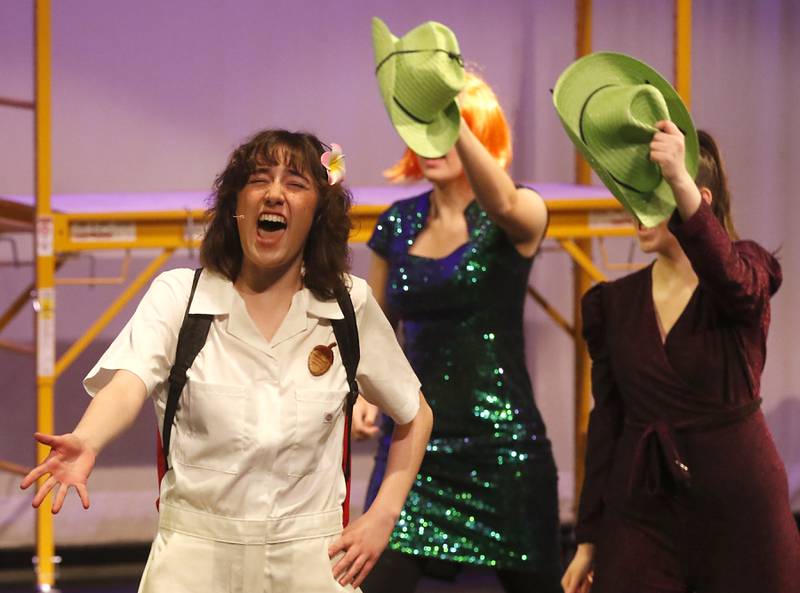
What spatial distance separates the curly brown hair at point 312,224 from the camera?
2.21 m

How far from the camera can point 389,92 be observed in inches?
111

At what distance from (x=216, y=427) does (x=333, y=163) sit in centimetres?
51

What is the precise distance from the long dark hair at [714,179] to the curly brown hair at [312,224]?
0.76 m

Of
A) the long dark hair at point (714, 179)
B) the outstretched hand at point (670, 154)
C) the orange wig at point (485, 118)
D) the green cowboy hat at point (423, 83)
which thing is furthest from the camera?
the orange wig at point (485, 118)

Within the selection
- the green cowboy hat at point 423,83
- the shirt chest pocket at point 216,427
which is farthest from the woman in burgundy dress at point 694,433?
the shirt chest pocket at point 216,427

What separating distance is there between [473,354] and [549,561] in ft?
1.71

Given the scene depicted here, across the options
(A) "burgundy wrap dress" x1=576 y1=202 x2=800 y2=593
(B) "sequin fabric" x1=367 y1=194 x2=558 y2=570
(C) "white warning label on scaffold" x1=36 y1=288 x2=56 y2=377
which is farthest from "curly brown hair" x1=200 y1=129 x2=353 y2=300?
(C) "white warning label on scaffold" x1=36 y1=288 x2=56 y2=377

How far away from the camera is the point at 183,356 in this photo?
205 cm

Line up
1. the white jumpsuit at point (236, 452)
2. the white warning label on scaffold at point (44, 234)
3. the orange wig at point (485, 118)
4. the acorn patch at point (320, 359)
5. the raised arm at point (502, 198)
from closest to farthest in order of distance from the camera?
1. the white jumpsuit at point (236, 452)
2. the acorn patch at point (320, 359)
3. the raised arm at point (502, 198)
4. the orange wig at point (485, 118)
5. the white warning label on scaffold at point (44, 234)

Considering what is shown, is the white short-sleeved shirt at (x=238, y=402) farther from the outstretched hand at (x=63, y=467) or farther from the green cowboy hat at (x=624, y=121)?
the green cowboy hat at (x=624, y=121)

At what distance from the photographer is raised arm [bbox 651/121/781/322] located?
93.3 inches

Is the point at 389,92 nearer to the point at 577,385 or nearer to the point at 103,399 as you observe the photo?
the point at 103,399

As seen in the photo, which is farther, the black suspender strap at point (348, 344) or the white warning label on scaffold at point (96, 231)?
the white warning label on scaffold at point (96, 231)

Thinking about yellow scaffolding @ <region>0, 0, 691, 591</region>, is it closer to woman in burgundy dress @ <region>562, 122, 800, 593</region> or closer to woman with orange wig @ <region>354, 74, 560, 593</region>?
woman with orange wig @ <region>354, 74, 560, 593</region>
